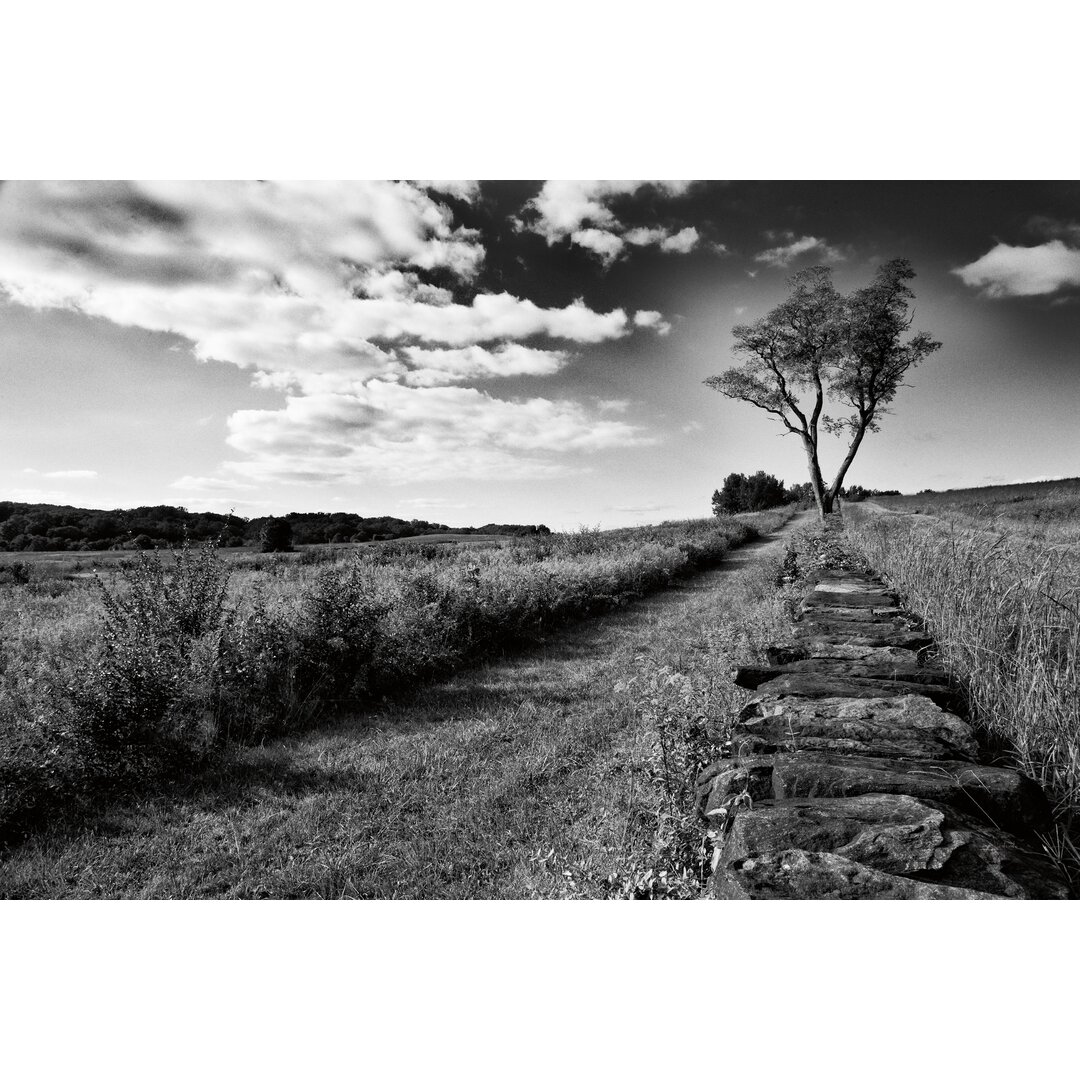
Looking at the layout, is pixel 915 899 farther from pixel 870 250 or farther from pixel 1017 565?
pixel 870 250

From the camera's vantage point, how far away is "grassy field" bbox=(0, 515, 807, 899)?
2693 mm

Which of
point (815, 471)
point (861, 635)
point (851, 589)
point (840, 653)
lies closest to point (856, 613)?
point (861, 635)

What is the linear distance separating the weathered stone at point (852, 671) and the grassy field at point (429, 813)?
Result: 7.8 inches

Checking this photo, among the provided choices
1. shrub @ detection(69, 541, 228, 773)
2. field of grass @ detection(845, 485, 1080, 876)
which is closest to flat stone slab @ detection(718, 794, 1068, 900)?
field of grass @ detection(845, 485, 1080, 876)

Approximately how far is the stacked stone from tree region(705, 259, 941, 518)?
435 inches

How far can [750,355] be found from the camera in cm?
1547

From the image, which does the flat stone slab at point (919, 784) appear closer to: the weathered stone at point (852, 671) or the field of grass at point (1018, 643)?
the field of grass at point (1018, 643)

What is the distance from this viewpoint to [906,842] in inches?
69.2

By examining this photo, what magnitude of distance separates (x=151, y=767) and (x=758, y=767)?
349 centimetres

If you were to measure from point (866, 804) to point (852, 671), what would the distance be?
5.18ft

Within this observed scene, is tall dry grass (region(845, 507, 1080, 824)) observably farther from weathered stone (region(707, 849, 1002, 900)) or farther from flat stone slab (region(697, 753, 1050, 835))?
weathered stone (region(707, 849, 1002, 900))

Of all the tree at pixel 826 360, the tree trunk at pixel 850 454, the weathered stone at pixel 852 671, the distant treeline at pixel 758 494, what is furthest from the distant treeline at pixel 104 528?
the distant treeline at pixel 758 494

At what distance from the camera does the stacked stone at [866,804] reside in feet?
5.62

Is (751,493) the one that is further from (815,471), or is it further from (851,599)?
(851,599)
